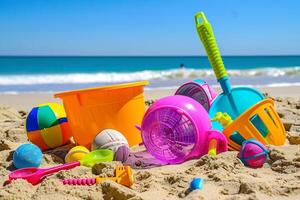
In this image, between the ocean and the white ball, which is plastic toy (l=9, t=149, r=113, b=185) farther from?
the ocean

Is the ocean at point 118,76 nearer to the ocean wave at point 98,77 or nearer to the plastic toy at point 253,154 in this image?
the ocean wave at point 98,77

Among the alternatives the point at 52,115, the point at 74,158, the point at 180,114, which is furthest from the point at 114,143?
the point at 52,115

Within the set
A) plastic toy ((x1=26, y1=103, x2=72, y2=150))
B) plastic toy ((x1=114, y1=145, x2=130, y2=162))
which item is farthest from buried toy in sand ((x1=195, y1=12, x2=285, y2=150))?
plastic toy ((x1=26, y1=103, x2=72, y2=150))

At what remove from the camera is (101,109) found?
127 inches

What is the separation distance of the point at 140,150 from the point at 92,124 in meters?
0.46

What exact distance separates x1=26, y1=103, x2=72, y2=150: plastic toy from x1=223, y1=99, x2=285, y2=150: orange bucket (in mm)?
1301

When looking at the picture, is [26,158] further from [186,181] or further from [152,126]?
[186,181]

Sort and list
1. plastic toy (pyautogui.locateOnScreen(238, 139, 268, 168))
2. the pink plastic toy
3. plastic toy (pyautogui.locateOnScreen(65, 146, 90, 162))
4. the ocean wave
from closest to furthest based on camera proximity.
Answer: the pink plastic toy → plastic toy (pyautogui.locateOnScreen(238, 139, 268, 168)) → plastic toy (pyautogui.locateOnScreen(65, 146, 90, 162)) → the ocean wave

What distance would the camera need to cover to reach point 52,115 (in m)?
3.44

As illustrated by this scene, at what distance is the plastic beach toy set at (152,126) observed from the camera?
2811 millimetres

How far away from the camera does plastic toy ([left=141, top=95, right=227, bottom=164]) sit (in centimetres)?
282

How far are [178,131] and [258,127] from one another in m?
0.69

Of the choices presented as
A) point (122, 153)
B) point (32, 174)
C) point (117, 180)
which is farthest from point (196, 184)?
point (32, 174)

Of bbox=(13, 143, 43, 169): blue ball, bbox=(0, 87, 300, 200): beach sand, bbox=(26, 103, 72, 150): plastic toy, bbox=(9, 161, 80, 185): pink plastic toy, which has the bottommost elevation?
bbox=(0, 87, 300, 200): beach sand
